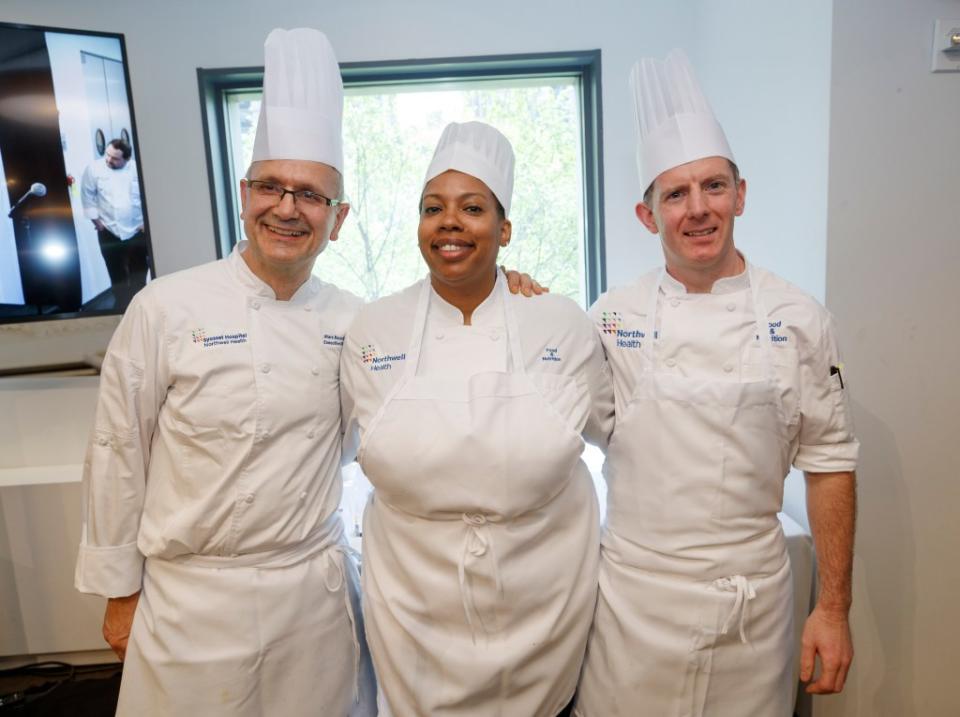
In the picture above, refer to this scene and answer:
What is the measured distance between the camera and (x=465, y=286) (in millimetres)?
1307

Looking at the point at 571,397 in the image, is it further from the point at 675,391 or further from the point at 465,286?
the point at 465,286

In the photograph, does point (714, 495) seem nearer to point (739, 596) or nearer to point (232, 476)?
point (739, 596)

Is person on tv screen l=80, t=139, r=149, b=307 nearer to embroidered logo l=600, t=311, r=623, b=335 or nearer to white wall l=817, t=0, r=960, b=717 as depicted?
embroidered logo l=600, t=311, r=623, b=335

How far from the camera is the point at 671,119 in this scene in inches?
53.6

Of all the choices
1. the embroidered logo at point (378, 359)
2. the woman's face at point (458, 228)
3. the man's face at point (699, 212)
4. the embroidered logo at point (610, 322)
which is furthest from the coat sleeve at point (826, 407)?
the embroidered logo at point (378, 359)

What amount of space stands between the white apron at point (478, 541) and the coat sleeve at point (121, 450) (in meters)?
0.50

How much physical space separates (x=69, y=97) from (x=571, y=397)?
1.84m

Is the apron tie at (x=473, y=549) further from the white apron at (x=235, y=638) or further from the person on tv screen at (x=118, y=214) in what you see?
the person on tv screen at (x=118, y=214)

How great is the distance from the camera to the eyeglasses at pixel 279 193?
132 cm

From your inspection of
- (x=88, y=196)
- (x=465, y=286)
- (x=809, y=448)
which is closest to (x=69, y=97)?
(x=88, y=196)

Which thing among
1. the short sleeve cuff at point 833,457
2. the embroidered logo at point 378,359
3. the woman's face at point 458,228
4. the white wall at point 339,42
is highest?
the white wall at point 339,42

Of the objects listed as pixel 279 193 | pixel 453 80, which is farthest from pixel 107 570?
pixel 453 80

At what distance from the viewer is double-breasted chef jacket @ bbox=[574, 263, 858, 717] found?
1.25 meters

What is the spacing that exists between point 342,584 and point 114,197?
1.50 meters
